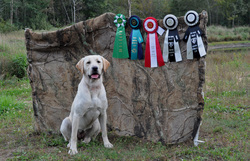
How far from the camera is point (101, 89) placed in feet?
12.8

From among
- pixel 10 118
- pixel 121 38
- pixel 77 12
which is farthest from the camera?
pixel 77 12

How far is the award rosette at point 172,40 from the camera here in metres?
3.93

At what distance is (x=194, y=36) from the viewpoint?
3807 mm

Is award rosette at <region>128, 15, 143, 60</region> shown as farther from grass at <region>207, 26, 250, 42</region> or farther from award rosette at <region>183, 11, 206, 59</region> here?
grass at <region>207, 26, 250, 42</region>

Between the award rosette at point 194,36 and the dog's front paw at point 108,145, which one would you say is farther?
the dog's front paw at point 108,145

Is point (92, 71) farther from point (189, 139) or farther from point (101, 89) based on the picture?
point (189, 139)

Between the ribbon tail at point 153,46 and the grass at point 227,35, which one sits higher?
the grass at point 227,35

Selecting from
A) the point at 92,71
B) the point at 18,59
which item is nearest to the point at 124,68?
the point at 92,71

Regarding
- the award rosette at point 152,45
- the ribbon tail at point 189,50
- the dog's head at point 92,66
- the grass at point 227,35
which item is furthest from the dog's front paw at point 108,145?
the grass at point 227,35

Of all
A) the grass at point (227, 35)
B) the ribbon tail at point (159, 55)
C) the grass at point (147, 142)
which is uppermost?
the grass at point (227, 35)

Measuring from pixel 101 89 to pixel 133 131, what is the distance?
1177mm

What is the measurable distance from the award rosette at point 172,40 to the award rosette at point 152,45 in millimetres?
138

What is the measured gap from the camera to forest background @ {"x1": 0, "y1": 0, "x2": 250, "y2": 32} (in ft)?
99.7

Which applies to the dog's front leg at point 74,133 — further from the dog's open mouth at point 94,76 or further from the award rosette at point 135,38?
the award rosette at point 135,38
